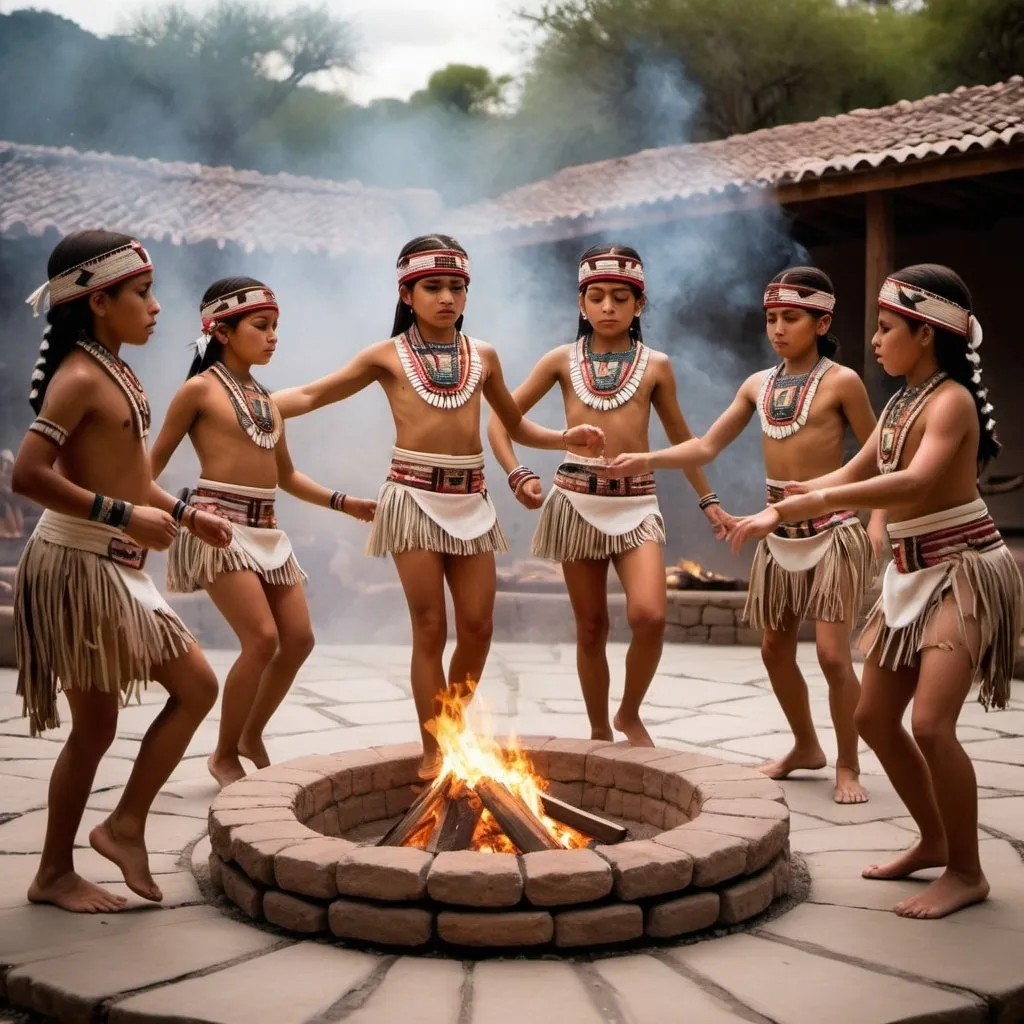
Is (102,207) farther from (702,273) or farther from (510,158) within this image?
(510,158)

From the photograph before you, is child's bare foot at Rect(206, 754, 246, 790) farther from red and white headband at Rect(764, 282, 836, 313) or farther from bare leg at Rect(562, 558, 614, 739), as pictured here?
red and white headband at Rect(764, 282, 836, 313)

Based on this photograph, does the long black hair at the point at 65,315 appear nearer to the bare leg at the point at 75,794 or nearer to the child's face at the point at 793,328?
the bare leg at the point at 75,794

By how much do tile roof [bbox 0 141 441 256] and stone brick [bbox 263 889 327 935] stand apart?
29.3 ft

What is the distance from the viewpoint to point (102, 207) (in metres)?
11.6

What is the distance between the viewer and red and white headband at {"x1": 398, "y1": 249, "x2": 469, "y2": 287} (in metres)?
4.04

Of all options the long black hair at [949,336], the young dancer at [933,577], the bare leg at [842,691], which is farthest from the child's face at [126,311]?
the bare leg at [842,691]

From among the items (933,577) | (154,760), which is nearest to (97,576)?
(154,760)

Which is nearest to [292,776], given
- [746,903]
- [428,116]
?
[746,903]

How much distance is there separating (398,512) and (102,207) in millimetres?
8825

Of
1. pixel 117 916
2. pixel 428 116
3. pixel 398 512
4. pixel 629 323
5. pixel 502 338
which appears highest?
pixel 428 116

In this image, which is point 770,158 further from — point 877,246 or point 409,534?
point 409,534

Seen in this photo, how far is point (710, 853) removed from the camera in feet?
9.60

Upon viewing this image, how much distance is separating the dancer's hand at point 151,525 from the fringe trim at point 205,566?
112 centimetres

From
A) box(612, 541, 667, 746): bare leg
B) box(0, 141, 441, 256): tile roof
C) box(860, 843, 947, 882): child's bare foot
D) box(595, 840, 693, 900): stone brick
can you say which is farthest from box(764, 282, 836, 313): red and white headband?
box(0, 141, 441, 256): tile roof
